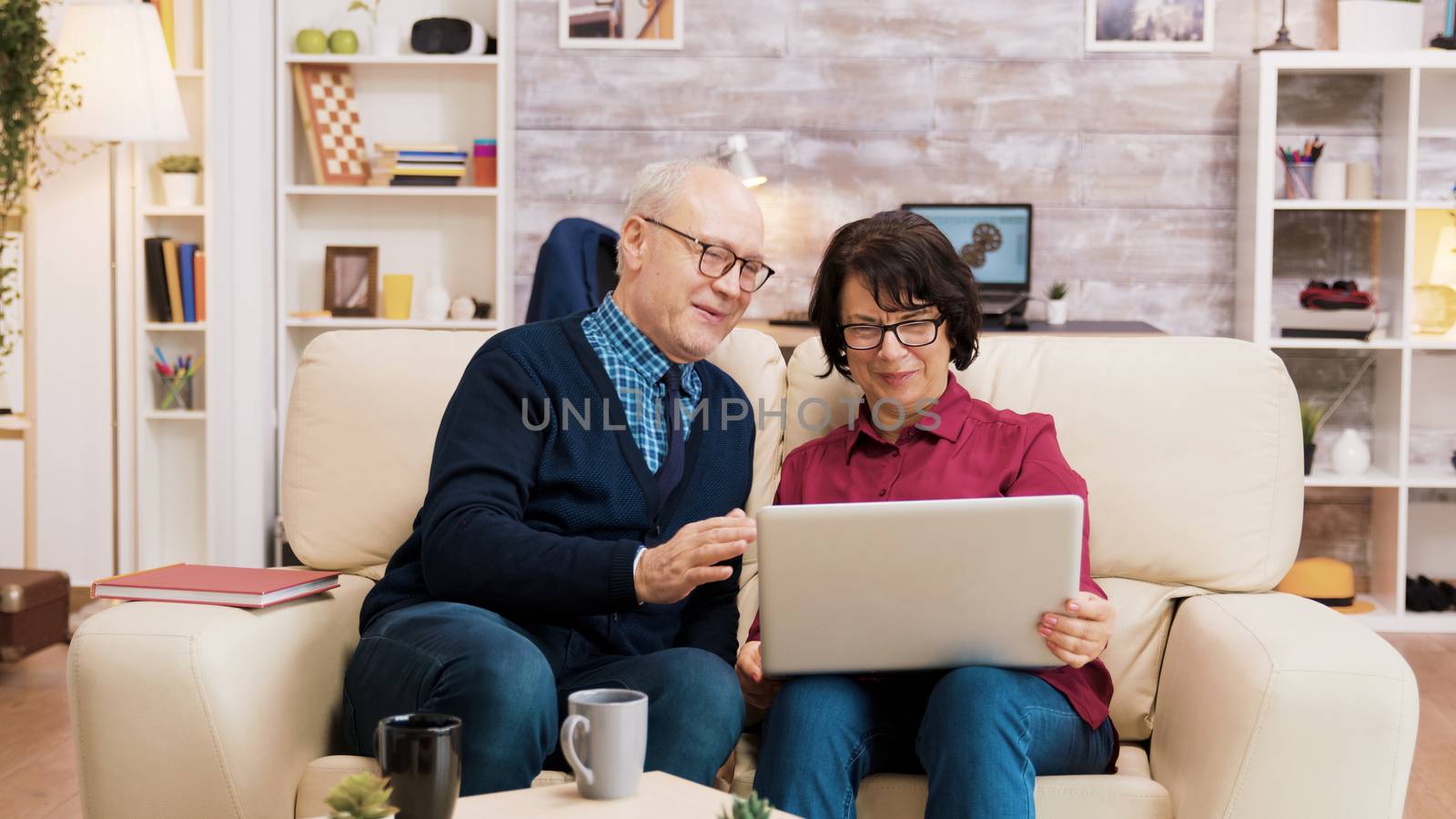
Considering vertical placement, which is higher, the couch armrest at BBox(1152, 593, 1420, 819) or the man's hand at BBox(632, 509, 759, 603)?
the man's hand at BBox(632, 509, 759, 603)

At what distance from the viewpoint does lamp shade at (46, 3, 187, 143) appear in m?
3.71

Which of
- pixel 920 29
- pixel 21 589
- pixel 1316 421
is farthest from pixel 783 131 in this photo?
pixel 21 589

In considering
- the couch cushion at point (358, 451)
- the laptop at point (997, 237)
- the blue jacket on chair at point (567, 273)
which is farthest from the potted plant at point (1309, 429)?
the couch cushion at point (358, 451)

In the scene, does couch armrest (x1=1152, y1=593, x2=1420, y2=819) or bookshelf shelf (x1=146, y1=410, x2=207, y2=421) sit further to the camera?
bookshelf shelf (x1=146, y1=410, x2=207, y2=421)

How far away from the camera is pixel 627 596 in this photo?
1624 mm

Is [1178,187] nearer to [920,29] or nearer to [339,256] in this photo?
[920,29]

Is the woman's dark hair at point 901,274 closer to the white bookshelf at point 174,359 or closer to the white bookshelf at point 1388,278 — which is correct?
the white bookshelf at point 1388,278

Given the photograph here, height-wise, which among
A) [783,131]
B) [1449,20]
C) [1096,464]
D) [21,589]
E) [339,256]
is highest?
[1449,20]

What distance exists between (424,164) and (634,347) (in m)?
2.73

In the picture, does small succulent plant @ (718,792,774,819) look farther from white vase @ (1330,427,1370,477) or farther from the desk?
white vase @ (1330,427,1370,477)

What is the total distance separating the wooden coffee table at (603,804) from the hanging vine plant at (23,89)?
127 inches

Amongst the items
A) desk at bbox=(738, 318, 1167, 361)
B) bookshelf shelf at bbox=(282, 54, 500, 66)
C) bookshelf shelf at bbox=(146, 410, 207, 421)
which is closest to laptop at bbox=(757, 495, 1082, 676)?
desk at bbox=(738, 318, 1167, 361)

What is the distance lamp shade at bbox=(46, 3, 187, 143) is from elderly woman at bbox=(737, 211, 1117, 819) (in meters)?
2.64

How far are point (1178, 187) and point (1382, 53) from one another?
72 cm
